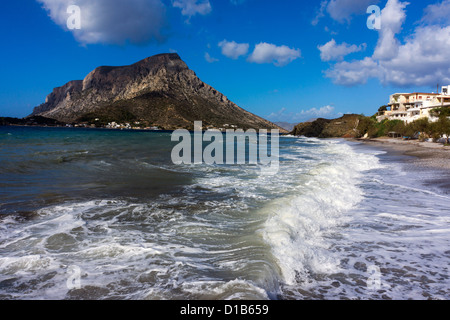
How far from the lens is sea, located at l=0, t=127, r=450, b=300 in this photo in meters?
4.19

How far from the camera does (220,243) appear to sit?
602 centimetres

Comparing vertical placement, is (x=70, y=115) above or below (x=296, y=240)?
above

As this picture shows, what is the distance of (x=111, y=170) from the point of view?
16.2 metres

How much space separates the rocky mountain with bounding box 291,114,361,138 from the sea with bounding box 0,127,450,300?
99724mm

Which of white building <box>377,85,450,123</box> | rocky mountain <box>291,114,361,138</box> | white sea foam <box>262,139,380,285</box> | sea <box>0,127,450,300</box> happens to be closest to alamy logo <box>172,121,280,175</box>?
white sea foam <box>262,139,380,285</box>

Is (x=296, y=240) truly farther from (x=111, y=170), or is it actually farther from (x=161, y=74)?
(x=161, y=74)

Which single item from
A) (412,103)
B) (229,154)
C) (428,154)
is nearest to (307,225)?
(229,154)

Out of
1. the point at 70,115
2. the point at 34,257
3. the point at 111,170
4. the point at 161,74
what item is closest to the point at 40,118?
the point at 70,115

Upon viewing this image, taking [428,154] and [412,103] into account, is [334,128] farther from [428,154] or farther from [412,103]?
[428,154]

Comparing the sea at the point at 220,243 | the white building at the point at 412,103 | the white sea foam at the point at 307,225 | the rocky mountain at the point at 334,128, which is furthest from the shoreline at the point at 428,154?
the rocky mountain at the point at 334,128

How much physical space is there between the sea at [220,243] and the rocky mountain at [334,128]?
99.7 metres

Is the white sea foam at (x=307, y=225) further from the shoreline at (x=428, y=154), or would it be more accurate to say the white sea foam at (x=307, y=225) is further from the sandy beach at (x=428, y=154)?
the sandy beach at (x=428, y=154)
